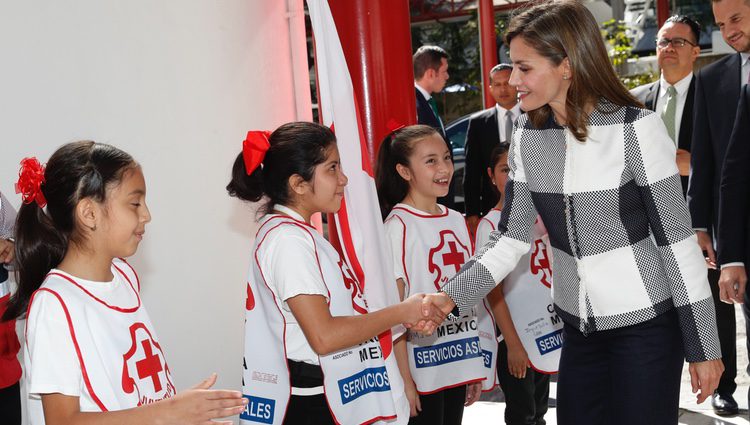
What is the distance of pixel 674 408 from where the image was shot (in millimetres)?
2234

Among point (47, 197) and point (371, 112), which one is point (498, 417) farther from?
point (47, 197)

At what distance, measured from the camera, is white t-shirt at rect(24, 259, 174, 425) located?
70.2 inches

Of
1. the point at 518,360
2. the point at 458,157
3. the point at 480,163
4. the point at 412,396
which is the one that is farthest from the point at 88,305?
the point at 458,157

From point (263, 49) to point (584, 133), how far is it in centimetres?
183

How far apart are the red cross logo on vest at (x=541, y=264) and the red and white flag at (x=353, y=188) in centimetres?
92

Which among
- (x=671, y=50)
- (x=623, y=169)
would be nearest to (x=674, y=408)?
(x=623, y=169)

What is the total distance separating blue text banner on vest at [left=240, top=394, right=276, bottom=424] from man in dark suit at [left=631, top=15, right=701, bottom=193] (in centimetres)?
282

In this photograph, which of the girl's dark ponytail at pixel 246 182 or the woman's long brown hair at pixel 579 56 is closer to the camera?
the woman's long brown hair at pixel 579 56

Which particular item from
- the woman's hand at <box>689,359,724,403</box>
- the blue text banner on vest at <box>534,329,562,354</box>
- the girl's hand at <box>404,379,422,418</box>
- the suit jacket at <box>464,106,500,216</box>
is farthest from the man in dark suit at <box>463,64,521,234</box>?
the woman's hand at <box>689,359,724,403</box>

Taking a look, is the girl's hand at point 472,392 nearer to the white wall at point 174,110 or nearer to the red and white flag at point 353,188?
the red and white flag at point 353,188

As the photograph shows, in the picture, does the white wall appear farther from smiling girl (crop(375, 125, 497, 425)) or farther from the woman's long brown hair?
the woman's long brown hair

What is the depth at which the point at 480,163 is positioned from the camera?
5.25 m

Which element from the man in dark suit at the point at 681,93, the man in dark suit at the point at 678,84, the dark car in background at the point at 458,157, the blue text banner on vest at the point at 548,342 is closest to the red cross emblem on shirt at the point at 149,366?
the blue text banner on vest at the point at 548,342

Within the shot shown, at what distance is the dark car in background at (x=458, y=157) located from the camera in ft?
29.9
